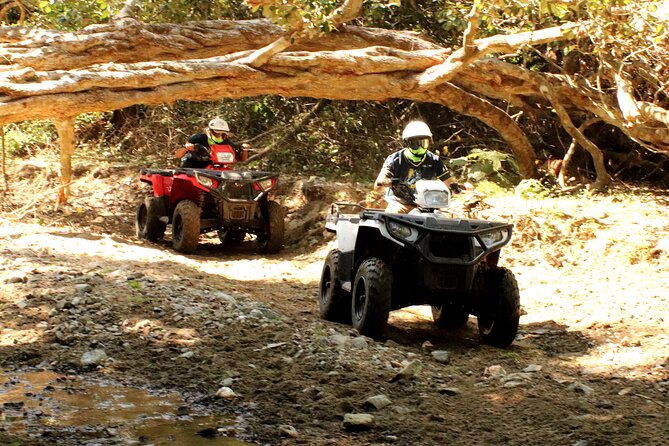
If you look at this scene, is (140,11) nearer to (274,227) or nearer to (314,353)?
(274,227)

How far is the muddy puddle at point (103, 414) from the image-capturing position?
452 cm

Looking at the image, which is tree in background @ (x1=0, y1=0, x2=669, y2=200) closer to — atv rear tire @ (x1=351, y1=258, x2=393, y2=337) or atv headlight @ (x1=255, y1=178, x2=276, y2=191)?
atv headlight @ (x1=255, y1=178, x2=276, y2=191)

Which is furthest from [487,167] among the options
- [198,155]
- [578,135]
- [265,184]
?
[198,155]

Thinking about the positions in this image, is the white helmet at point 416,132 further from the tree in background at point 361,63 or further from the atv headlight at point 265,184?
the atv headlight at point 265,184

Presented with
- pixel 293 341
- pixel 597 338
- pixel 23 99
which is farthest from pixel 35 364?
pixel 23 99

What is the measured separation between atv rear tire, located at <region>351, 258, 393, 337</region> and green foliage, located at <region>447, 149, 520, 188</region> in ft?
20.7

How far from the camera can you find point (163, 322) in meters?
6.48

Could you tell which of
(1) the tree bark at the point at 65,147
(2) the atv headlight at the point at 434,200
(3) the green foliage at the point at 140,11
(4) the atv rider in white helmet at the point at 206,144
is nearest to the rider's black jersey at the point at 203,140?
(4) the atv rider in white helmet at the point at 206,144

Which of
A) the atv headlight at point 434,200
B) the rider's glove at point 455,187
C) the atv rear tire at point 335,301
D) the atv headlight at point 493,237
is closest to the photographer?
the atv headlight at point 493,237

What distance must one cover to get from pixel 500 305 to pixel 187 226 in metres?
5.43

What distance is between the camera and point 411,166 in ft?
25.6

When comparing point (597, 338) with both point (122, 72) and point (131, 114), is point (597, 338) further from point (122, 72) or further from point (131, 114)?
point (131, 114)

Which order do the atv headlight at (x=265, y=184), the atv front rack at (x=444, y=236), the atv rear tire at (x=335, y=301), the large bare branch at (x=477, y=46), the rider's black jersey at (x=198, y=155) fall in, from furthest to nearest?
the rider's black jersey at (x=198, y=155)
the atv headlight at (x=265, y=184)
the large bare branch at (x=477, y=46)
the atv rear tire at (x=335, y=301)
the atv front rack at (x=444, y=236)

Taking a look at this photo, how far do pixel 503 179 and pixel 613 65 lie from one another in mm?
2217
